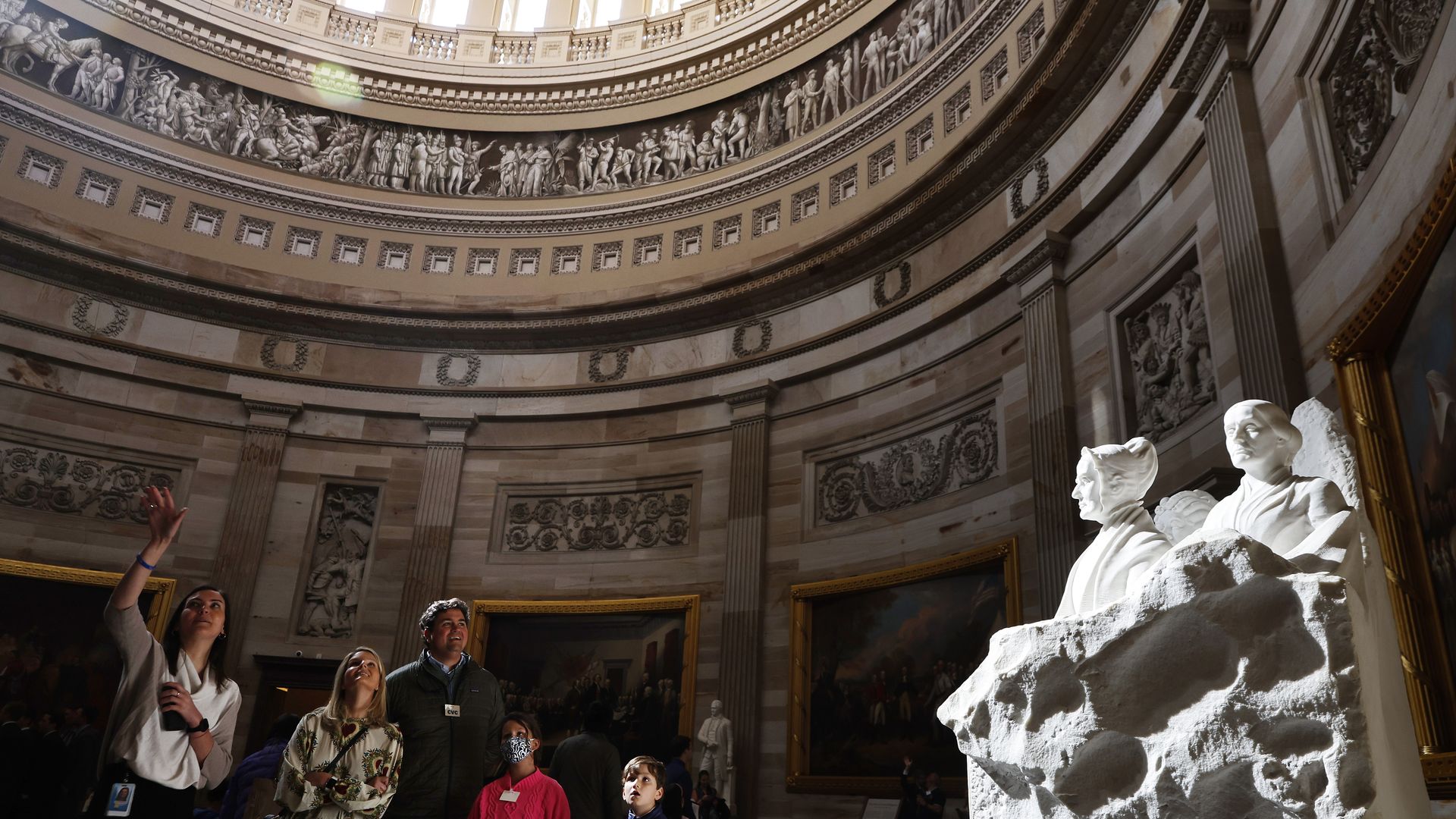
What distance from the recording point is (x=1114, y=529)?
418cm

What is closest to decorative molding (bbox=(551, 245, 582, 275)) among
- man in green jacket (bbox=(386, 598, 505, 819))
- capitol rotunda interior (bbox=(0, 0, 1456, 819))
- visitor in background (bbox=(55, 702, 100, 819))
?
capitol rotunda interior (bbox=(0, 0, 1456, 819))

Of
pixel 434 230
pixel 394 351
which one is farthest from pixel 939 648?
pixel 434 230

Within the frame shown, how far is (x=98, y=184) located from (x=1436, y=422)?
19.5m

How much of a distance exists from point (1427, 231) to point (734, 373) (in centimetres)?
1151

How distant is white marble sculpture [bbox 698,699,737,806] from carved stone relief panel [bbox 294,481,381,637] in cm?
664

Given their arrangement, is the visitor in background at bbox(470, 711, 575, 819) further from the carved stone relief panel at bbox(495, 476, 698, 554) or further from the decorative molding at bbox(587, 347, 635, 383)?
the decorative molding at bbox(587, 347, 635, 383)

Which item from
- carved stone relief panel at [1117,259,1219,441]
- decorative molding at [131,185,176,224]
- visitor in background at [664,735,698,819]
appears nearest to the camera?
carved stone relief panel at [1117,259,1219,441]

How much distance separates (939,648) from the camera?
12242 mm

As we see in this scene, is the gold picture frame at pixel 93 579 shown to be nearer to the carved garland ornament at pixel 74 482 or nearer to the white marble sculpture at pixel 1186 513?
the carved garland ornament at pixel 74 482

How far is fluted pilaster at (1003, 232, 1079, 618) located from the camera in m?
10.6

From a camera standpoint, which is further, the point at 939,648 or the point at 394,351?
the point at 394,351

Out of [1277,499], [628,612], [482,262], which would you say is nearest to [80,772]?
[1277,499]

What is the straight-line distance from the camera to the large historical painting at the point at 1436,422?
17.3ft

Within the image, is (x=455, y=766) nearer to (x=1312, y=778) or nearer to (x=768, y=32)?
(x=1312, y=778)
